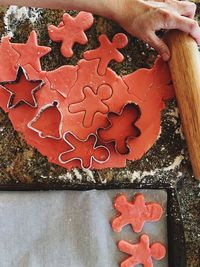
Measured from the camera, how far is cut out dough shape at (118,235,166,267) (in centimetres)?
111

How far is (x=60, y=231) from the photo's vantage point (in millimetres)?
1110

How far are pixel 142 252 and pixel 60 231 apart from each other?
0.18 m

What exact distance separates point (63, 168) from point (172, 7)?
42 centimetres

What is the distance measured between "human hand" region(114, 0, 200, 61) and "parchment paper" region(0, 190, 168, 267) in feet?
1.18

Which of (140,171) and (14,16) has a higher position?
(14,16)

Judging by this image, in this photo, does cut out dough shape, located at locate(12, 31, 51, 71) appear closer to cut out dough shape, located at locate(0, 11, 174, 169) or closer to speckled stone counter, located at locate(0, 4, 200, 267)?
cut out dough shape, located at locate(0, 11, 174, 169)

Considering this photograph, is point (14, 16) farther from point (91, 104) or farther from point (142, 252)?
point (142, 252)

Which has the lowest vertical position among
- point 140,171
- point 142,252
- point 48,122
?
point 142,252

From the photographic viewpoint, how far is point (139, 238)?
1.12 meters

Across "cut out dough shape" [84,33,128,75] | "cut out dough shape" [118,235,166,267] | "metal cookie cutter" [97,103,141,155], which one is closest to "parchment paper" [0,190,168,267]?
"cut out dough shape" [118,235,166,267]

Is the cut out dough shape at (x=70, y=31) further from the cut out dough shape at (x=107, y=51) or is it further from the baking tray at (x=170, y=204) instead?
Answer: the baking tray at (x=170, y=204)

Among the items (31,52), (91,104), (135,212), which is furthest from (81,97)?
(135,212)

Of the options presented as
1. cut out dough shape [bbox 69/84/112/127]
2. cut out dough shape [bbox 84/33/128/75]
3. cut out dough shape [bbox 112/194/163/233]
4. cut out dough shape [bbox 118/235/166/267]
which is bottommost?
cut out dough shape [bbox 118/235/166/267]

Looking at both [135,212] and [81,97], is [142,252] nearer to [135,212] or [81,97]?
[135,212]
